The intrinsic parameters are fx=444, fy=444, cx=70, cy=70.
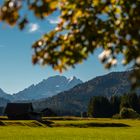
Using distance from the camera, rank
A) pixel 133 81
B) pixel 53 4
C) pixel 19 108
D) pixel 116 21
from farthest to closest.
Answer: pixel 19 108
pixel 116 21
pixel 53 4
pixel 133 81

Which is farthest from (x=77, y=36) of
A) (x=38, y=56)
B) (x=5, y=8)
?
(x=5, y=8)

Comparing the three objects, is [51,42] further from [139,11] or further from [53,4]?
[139,11]

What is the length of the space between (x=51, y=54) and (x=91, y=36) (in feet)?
3.05

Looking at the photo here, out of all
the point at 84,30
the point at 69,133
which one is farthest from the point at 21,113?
the point at 84,30

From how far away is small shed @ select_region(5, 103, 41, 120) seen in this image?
128 metres

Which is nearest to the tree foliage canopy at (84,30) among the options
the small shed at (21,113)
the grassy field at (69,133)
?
the grassy field at (69,133)

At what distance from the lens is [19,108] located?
5108 inches

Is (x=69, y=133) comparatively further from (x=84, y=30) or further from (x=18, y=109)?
(x=18, y=109)

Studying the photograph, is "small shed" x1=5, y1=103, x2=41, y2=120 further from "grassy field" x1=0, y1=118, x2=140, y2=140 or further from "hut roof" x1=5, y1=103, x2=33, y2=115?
"grassy field" x1=0, y1=118, x2=140, y2=140

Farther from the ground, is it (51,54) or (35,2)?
(35,2)

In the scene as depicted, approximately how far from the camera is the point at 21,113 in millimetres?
127438

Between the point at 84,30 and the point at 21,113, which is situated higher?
the point at 21,113

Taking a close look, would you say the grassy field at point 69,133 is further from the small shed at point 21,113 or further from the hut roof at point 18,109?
the hut roof at point 18,109

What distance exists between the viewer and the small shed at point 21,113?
127812 millimetres
